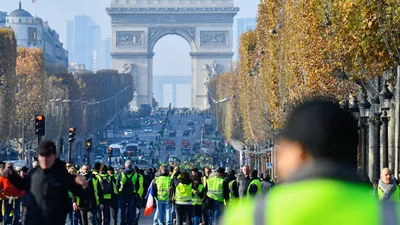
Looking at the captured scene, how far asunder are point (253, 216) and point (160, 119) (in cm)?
16629

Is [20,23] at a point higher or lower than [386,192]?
higher

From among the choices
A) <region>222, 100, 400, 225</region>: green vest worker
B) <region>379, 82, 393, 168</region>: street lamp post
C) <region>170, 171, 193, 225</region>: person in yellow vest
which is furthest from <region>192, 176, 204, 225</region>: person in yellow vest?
<region>222, 100, 400, 225</region>: green vest worker

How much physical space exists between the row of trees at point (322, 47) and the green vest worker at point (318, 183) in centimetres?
2068

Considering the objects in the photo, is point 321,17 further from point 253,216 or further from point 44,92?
point 44,92

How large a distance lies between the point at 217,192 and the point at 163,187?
201 centimetres

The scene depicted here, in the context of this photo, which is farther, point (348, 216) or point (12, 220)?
point (12, 220)

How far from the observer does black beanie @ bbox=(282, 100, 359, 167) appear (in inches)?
160

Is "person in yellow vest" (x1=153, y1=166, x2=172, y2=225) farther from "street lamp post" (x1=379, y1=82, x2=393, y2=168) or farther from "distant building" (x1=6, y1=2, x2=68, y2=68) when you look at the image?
"distant building" (x1=6, y1=2, x2=68, y2=68)

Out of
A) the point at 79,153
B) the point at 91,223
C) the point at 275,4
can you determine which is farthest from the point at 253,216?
the point at 79,153

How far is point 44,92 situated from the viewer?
9144cm

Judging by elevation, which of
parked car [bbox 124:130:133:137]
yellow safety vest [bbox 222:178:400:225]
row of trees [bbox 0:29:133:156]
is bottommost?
parked car [bbox 124:130:133:137]

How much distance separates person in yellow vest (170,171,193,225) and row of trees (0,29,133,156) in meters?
43.8

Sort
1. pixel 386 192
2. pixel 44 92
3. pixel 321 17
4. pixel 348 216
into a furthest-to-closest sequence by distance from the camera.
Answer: pixel 44 92, pixel 321 17, pixel 386 192, pixel 348 216

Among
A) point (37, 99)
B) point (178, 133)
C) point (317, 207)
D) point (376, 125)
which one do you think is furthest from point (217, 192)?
point (178, 133)
